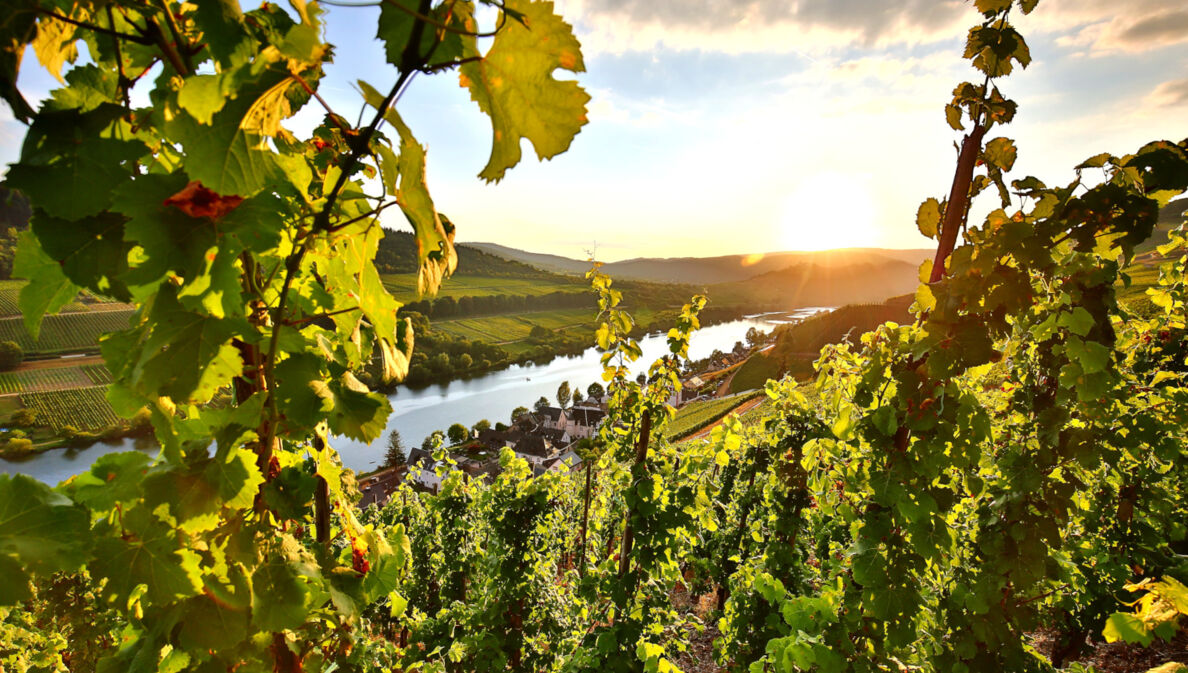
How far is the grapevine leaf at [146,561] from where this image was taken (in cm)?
97

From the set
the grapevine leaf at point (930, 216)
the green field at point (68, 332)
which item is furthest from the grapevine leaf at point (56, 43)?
the green field at point (68, 332)

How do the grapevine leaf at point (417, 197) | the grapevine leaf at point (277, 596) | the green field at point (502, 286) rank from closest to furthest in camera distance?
the grapevine leaf at point (417, 197)
the grapevine leaf at point (277, 596)
the green field at point (502, 286)

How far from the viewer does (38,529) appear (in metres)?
0.87

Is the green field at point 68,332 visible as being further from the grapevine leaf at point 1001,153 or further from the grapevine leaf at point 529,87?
the grapevine leaf at point 1001,153

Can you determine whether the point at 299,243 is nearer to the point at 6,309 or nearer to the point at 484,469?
the point at 484,469

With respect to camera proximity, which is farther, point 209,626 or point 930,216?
point 930,216

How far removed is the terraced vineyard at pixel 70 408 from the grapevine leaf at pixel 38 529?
234 ft

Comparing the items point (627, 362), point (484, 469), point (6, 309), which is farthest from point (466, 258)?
point (627, 362)

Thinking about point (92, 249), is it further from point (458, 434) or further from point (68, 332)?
point (68, 332)

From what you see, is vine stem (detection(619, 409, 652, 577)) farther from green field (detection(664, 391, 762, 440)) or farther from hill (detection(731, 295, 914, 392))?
hill (detection(731, 295, 914, 392))

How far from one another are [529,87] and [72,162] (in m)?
0.82

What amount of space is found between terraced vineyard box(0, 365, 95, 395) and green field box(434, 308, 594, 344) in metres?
46.7

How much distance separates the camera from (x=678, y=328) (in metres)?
4.80

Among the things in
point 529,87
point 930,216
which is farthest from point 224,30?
point 930,216
